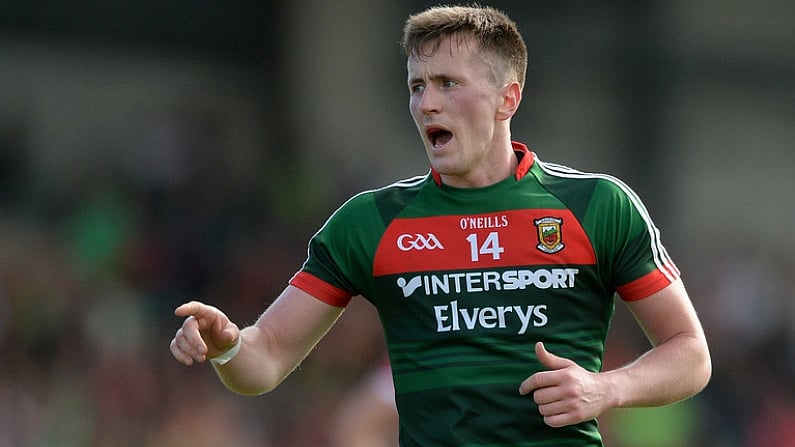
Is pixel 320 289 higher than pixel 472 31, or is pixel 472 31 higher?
pixel 472 31

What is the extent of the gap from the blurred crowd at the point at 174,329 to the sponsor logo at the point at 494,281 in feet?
13.5

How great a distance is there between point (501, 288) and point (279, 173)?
34.1 ft

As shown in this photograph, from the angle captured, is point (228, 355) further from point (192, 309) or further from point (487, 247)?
point (487, 247)

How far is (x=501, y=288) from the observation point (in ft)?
14.5

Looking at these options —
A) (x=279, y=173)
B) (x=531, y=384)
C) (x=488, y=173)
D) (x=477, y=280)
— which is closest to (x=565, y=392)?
(x=531, y=384)

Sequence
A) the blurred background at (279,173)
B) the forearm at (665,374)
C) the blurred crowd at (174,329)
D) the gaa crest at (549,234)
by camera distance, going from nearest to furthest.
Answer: the forearm at (665,374)
the gaa crest at (549,234)
the blurred crowd at (174,329)
the blurred background at (279,173)

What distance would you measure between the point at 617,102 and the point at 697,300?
360 centimetres

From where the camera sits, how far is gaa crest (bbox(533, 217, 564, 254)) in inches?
174

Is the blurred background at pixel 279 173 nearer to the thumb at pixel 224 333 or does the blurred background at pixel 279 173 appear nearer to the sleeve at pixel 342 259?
the sleeve at pixel 342 259

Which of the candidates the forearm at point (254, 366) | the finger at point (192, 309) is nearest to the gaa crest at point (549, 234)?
the forearm at point (254, 366)

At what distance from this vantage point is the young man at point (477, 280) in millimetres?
4336

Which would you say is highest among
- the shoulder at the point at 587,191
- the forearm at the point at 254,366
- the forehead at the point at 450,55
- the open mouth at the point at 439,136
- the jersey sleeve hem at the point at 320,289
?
the forehead at the point at 450,55

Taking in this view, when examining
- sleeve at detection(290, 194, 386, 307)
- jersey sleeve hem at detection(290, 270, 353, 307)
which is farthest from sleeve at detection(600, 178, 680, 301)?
jersey sleeve hem at detection(290, 270, 353, 307)

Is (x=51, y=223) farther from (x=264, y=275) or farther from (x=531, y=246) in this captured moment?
(x=531, y=246)
